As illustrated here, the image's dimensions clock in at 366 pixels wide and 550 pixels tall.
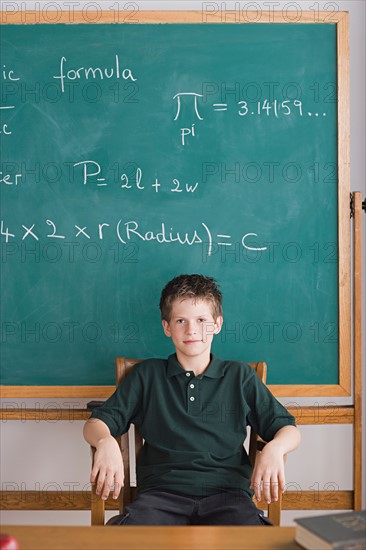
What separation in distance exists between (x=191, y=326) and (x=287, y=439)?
1.38ft

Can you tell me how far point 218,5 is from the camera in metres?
2.30

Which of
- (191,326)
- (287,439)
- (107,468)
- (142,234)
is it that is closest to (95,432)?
(107,468)

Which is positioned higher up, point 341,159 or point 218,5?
point 218,5

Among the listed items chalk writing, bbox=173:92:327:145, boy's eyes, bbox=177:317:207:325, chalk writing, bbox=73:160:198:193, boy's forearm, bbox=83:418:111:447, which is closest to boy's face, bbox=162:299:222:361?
boy's eyes, bbox=177:317:207:325

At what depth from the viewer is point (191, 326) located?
192 centimetres

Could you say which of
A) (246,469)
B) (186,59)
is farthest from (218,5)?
(246,469)

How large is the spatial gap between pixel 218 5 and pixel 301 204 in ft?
2.50

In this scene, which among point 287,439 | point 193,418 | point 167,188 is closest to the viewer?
point 287,439

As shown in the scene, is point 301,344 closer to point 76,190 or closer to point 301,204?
point 301,204

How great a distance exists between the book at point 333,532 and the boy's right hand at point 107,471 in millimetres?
586

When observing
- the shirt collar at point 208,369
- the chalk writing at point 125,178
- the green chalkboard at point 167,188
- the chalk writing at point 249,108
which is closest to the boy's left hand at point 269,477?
the shirt collar at point 208,369

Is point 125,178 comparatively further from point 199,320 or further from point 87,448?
point 87,448

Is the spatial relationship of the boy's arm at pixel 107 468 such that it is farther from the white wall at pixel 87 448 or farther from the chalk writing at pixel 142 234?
the chalk writing at pixel 142 234

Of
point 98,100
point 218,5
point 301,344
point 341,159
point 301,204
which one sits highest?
point 218,5
